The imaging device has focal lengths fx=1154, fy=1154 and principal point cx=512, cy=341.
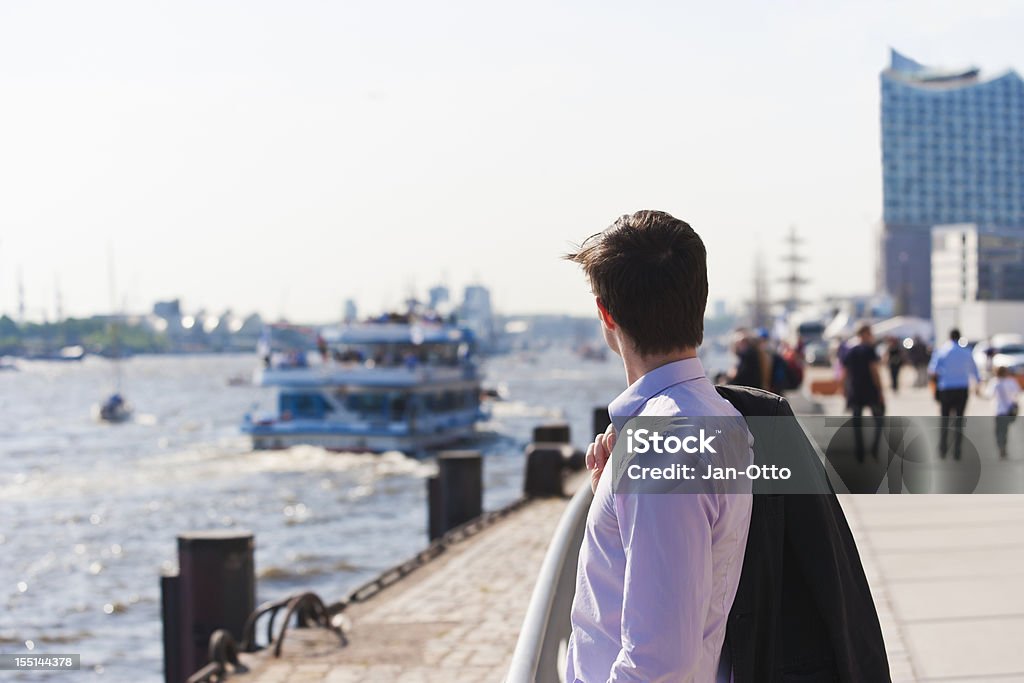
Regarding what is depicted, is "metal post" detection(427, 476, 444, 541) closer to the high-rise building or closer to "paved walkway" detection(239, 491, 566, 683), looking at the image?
"paved walkway" detection(239, 491, 566, 683)

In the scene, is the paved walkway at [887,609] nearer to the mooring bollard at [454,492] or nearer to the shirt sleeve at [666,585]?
the shirt sleeve at [666,585]

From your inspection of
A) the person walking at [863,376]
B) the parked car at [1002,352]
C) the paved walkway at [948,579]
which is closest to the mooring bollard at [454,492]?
→ the person walking at [863,376]

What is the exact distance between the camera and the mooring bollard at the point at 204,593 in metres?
9.34

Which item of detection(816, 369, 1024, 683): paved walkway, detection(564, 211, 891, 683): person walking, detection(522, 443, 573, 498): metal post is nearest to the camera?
detection(564, 211, 891, 683): person walking

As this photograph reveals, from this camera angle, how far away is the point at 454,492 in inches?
604

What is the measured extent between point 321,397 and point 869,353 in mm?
35271

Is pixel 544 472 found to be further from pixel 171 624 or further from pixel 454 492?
pixel 171 624

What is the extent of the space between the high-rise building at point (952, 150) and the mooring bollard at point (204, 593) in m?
5.75

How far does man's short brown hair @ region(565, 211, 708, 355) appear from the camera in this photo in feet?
6.61

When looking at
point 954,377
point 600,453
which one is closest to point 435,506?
point 954,377

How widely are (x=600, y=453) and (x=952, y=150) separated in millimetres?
5550

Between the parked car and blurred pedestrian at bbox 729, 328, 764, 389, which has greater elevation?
blurred pedestrian at bbox 729, 328, 764, 389

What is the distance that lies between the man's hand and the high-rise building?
12.3ft

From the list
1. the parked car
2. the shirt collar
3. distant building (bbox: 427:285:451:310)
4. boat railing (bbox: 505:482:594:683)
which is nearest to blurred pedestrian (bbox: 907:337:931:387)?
the parked car
